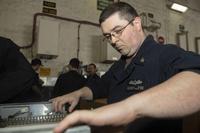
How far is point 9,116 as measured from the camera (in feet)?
3.14

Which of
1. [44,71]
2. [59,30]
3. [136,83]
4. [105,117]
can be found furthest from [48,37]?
[105,117]

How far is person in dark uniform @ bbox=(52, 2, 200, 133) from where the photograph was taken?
0.51 meters

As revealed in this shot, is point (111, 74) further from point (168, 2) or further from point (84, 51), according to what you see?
point (168, 2)

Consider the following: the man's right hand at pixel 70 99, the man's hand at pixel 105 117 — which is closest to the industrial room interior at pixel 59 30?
the man's right hand at pixel 70 99

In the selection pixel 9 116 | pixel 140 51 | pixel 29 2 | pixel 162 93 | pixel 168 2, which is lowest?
pixel 9 116

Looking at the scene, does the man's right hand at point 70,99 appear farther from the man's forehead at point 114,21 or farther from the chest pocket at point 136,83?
the man's forehead at point 114,21

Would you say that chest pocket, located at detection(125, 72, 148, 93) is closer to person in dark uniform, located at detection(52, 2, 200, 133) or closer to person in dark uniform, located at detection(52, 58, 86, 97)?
person in dark uniform, located at detection(52, 2, 200, 133)

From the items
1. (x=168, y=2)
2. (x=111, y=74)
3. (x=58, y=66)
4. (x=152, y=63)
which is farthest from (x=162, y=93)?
(x=168, y=2)

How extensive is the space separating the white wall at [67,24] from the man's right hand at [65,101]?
312 cm

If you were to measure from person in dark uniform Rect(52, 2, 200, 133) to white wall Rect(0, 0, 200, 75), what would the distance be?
3.02 m

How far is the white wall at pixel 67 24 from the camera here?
4.14 m

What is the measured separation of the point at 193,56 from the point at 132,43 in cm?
59

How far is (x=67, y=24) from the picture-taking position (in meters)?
4.66

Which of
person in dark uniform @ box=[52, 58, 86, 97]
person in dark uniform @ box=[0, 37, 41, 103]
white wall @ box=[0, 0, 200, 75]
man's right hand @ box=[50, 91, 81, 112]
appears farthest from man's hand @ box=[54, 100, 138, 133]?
white wall @ box=[0, 0, 200, 75]
